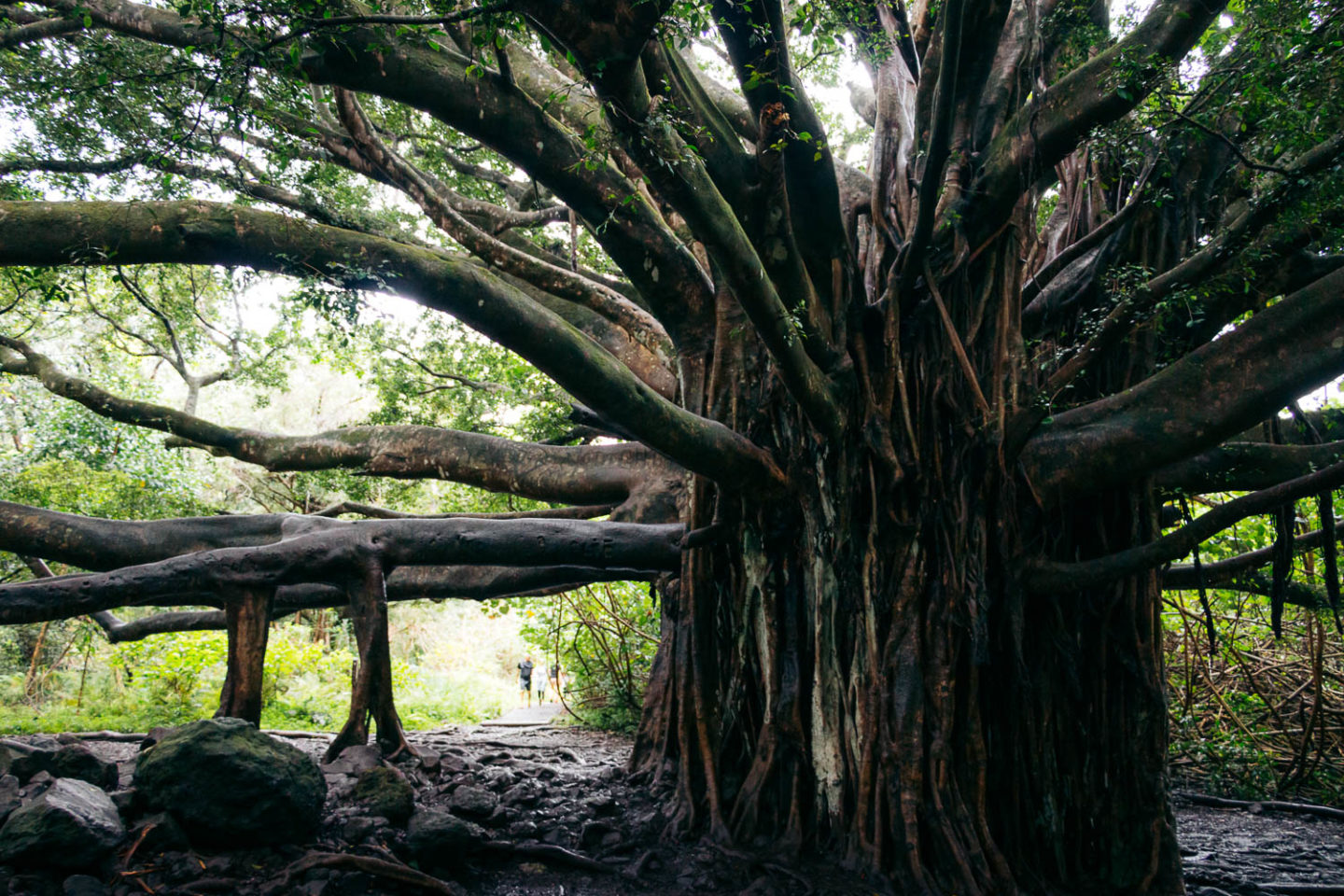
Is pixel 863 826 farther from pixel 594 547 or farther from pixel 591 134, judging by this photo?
pixel 591 134

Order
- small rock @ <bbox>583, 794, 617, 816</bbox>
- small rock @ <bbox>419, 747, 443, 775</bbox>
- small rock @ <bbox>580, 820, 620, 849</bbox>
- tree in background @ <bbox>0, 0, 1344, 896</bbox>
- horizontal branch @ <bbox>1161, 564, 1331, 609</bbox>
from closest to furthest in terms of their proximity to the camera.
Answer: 1. tree in background @ <bbox>0, 0, 1344, 896</bbox>
2. small rock @ <bbox>580, 820, 620, 849</bbox>
3. small rock @ <bbox>583, 794, 617, 816</bbox>
4. small rock @ <bbox>419, 747, 443, 775</bbox>
5. horizontal branch @ <bbox>1161, 564, 1331, 609</bbox>

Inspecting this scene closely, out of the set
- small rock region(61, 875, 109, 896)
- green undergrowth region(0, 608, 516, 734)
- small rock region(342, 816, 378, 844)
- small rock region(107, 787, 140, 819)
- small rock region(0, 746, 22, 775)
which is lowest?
green undergrowth region(0, 608, 516, 734)

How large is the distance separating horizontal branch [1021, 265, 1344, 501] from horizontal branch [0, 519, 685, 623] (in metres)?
2.20

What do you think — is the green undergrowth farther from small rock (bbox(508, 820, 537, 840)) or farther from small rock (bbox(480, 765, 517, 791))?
small rock (bbox(508, 820, 537, 840))

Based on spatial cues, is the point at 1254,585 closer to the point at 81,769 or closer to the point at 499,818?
the point at 499,818

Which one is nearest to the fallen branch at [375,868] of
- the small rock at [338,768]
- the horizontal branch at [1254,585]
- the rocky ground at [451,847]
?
the rocky ground at [451,847]

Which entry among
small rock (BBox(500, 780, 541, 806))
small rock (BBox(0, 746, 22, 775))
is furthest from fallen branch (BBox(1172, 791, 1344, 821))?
small rock (BBox(0, 746, 22, 775))

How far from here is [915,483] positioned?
3957mm

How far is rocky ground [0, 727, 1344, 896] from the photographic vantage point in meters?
2.92

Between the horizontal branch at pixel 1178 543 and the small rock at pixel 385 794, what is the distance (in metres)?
3.41

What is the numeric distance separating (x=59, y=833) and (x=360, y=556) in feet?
6.65

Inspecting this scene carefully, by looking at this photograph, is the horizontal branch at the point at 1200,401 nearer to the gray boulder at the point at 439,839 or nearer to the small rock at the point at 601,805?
the small rock at the point at 601,805

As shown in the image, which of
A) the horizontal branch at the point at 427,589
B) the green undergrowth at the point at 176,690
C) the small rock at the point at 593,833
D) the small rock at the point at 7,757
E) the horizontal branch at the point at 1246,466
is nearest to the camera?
the small rock at the point at 7,757

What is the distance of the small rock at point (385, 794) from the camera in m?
3.69
